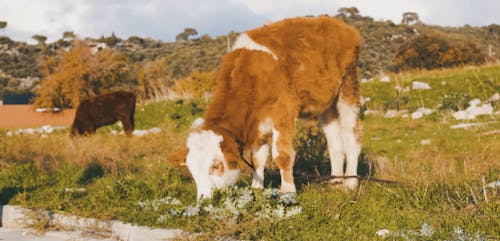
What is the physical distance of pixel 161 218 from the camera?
5.89m

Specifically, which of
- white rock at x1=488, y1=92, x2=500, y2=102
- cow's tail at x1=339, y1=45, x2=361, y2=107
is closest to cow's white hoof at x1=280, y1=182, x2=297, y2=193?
cow's tail at x1=339, y1=45, x2=361, y2=107

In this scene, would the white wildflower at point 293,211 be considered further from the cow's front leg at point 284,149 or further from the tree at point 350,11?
the tree at point 350,11

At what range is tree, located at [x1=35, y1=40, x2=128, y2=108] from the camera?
38969 mm

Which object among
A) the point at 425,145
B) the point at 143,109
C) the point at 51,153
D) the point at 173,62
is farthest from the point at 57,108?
the point at 425,145

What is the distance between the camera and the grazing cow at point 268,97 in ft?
20.4

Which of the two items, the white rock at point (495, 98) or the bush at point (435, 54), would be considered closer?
the white rock at point (495, 98)

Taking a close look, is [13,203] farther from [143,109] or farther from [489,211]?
[143,109]

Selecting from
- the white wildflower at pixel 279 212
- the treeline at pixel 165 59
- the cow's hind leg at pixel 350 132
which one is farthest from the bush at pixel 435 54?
the white wildflower at pixel 279 212

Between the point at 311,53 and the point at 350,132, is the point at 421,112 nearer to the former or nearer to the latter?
the point at 350,132

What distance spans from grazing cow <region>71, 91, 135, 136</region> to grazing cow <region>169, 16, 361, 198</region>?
374 inches

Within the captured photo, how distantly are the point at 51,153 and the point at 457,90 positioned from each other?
44.7 ft

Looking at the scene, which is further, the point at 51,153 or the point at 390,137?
the point at 390,137

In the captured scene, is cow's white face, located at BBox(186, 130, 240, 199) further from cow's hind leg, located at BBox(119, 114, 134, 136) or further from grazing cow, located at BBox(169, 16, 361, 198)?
cow's hind leg, located at BBox(119, 114, 134, 136)

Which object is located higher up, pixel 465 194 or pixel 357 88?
pixel 357 88
